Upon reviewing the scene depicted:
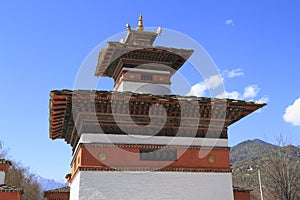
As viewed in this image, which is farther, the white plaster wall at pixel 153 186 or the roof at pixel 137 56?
the roof at pixel 137 56

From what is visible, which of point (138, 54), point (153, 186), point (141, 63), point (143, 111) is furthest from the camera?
point (141, 63)

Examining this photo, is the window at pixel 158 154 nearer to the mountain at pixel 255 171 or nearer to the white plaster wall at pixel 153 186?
the white plaster wall at pixel 153 186

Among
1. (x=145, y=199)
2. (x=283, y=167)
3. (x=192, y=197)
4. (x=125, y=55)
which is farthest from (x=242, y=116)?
(x=283, y=167)

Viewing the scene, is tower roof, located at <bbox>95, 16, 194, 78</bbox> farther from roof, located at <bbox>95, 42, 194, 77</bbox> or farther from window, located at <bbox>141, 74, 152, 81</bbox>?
window, located at <bbox>141, 74, 152, 81</bbox>

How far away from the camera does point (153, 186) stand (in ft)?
35.1

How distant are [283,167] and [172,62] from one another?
8.55 metres

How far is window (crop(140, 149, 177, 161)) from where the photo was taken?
1104cm

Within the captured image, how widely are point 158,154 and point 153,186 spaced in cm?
103

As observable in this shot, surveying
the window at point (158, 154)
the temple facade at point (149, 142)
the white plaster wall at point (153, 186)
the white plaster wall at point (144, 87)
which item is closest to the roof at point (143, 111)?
the temple facade at point (149, 142)

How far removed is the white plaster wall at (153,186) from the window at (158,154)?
Result: 1.59 ft

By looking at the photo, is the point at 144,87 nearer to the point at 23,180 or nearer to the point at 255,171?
the point at 23,180

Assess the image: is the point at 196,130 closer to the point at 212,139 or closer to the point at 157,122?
the point at 212,139

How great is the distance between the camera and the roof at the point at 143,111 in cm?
1038

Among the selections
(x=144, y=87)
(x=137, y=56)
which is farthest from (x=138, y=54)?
(x=144, y=87)
